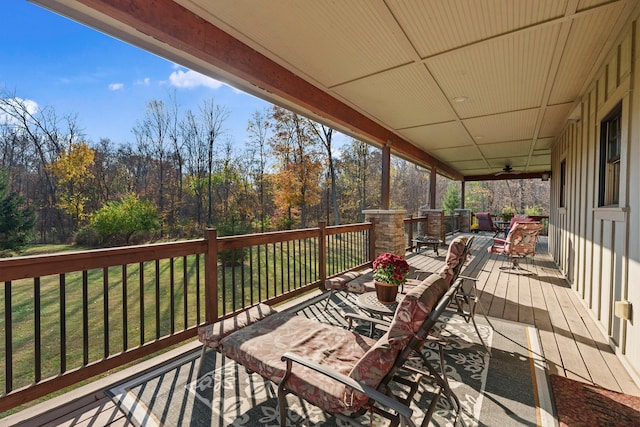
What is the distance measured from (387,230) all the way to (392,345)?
460cm

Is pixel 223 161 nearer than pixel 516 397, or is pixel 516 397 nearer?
pixel 516 397

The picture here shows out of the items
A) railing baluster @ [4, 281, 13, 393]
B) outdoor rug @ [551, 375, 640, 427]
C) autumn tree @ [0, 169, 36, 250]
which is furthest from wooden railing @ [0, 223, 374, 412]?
autumn tree @ [0, 169, 36, 250]

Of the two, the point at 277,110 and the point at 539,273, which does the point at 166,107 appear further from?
the point at 539,273

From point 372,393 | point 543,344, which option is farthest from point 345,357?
point 543,344

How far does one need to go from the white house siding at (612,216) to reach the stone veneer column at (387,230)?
282 centimetres

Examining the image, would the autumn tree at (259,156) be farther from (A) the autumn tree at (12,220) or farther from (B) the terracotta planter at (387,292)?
(B) the terracotta planter at (387,292)

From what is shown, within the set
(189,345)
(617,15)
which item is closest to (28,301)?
(189,345)

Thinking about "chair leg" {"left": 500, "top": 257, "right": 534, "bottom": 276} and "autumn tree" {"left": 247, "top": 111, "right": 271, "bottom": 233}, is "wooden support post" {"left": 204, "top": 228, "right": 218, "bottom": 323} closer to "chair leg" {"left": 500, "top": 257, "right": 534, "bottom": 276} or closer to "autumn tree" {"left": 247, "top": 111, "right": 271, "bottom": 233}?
"chair leg" {"left": 500, "top": 257, "right": 534, "bottom": 276}

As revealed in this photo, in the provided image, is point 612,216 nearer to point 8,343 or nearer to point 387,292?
point 387,292

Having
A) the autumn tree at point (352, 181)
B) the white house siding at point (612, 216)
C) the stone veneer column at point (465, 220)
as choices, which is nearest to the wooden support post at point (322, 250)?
the white house siding at point (612, 216)

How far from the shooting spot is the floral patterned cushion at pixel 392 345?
1.33m

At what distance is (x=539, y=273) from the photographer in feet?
18.2

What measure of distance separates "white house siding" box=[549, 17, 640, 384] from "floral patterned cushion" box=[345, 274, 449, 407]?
7.08 ft

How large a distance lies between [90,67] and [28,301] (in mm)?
12540
